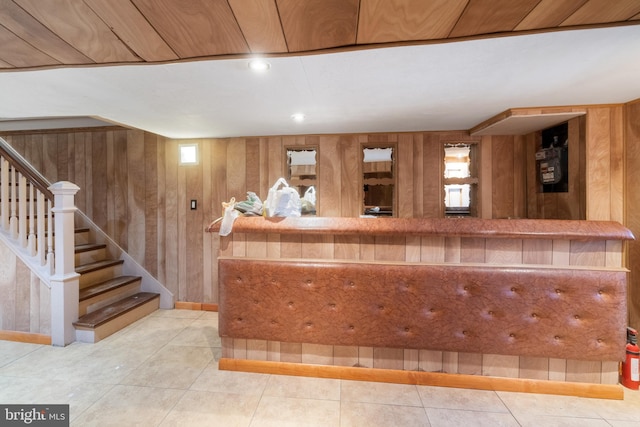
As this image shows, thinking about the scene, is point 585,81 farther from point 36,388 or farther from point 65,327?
point 65,327

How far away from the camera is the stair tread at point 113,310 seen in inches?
95.8

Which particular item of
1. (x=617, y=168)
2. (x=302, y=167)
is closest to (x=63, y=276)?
(x=302, y=167)

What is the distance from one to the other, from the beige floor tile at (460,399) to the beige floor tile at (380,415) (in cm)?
12

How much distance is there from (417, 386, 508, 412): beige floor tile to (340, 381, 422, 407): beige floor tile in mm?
68

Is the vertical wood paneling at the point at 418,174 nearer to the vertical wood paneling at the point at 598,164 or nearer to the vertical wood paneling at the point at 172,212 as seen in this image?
the vertical wood paneling at the point at 598,164

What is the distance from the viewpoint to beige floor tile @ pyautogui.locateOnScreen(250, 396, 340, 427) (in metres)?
1.49

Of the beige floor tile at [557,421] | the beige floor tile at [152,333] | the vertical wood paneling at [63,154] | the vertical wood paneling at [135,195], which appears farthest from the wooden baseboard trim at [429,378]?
the vertical wood paneling at [63,154]

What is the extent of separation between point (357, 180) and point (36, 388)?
3099 millimetres

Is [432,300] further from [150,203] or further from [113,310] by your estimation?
[150,203]

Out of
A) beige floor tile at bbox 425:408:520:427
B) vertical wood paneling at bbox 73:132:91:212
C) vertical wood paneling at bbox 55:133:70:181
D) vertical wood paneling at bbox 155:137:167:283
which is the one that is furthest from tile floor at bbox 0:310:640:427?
vertical wood paneling at bbox 55:133:70:181

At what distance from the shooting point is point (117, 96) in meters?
1.94

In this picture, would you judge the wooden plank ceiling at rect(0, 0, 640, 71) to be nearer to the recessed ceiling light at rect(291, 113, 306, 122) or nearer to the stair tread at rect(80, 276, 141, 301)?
the recessed ceiling light at rect(291, 113, 306, 122)

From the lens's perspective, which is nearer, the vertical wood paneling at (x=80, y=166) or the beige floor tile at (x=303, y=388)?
the beige floor tile at (x=303, y=388)

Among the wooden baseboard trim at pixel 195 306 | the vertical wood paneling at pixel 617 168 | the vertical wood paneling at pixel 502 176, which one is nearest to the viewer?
the vertical wood paneling at pixel 617 168
